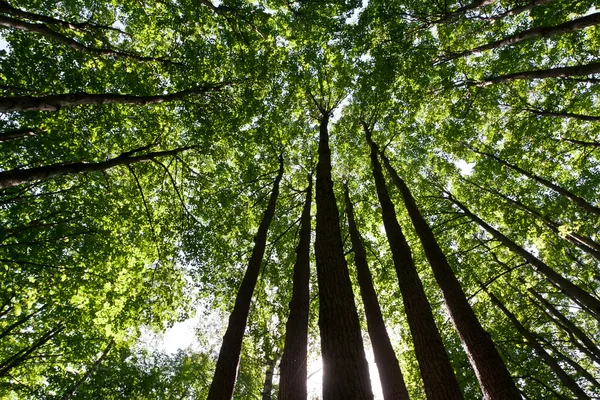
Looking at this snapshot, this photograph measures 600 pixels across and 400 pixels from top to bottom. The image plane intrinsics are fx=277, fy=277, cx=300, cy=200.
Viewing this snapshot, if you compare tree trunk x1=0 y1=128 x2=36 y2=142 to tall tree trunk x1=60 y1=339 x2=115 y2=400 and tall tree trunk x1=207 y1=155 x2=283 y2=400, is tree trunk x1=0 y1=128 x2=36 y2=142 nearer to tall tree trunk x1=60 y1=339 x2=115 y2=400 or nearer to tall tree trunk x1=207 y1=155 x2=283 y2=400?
tall tree trunk x1=207 y1=155 x2=283 y2=400

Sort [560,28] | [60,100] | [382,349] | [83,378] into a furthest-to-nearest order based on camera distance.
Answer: [83,378], [382,349], [560,28], [60,100]

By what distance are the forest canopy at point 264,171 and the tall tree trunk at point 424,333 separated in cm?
5

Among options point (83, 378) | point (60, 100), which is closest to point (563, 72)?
point (60, 100)

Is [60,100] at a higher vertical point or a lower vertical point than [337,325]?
higher

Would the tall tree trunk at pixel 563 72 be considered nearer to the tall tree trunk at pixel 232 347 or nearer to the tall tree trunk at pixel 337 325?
the tall tree trunk at pixel 337 325

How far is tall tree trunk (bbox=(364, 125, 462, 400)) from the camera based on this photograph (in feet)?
16.3

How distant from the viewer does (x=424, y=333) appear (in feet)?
18.7

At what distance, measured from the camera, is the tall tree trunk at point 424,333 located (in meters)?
4.97

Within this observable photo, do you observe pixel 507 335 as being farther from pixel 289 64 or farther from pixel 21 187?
pixel 21 187

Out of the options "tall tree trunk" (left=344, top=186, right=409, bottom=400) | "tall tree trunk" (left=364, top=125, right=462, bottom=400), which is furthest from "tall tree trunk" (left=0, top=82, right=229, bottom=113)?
"tall tree trunk" (left=344, top=186, right=409, bottom=400)

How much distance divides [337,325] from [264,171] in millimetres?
10888

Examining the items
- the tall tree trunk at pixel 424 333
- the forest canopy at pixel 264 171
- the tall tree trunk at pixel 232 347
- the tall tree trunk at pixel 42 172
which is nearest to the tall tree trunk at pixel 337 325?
the forest canopy at pixel 264 171

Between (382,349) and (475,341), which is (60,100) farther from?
(382,349)

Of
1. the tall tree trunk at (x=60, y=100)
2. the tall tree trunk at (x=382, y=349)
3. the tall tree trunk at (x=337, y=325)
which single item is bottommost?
the tall tree trunk at (x=337, y=325)
